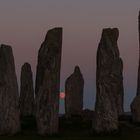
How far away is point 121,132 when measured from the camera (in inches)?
1367

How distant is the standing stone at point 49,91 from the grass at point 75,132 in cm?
81

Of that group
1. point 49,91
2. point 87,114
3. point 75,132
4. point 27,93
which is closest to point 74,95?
point 87,114

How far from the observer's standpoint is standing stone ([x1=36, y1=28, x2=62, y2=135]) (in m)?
34.4

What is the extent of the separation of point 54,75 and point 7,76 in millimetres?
3231

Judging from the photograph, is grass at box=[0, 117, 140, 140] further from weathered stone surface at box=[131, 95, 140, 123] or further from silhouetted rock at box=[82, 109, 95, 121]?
silhouetted rock at box=[82, 109, 95, 121]

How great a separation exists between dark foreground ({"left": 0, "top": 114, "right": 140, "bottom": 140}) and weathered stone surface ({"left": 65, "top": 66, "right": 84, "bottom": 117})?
5.94 m

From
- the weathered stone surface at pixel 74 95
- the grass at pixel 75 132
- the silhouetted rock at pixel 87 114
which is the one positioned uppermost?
the weathered stone surface at pixel 74 95

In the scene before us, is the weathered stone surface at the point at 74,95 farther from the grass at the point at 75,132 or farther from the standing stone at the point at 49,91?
the standing stone at the point at 49,91

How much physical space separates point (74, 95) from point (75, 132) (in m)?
11.8

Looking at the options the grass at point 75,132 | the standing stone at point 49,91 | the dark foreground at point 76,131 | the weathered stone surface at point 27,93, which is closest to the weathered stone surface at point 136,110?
the dark foreground at point 76,131

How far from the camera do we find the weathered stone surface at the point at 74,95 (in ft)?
157

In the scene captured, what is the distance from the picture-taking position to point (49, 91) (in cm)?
3441

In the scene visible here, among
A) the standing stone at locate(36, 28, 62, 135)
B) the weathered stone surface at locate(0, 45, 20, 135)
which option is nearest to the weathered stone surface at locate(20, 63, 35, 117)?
the weathered stone surface at locate(0, 45, 20, 135)

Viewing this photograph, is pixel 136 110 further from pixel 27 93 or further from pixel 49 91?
pixel 27 93
